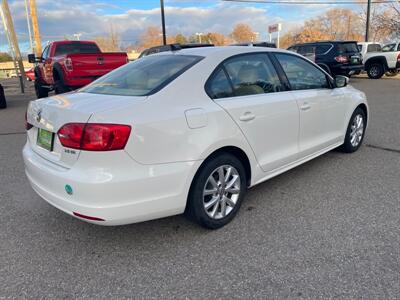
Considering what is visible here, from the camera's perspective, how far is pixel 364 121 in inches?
212

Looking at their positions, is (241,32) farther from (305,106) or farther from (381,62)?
(305,106)

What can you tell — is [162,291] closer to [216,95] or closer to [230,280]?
[230,280]

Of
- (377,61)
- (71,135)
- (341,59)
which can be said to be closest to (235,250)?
(71,135)

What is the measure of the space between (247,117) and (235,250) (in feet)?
3.88

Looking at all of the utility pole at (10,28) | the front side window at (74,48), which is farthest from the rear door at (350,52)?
the utility pole at (10,28)

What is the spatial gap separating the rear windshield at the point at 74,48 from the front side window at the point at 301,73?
9373 mm

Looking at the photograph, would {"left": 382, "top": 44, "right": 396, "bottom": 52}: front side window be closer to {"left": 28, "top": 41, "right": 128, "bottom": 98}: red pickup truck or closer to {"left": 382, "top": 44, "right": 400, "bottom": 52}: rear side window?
{"left": 382, "top": 44, "right": 400, "bottom": 52}: rear side window

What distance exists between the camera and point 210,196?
3080 mm

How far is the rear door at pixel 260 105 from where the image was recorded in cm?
313

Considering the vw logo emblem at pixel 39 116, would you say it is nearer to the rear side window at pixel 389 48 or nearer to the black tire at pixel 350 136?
the black tire at pixel 350 136

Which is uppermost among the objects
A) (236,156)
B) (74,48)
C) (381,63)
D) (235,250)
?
(74,48)

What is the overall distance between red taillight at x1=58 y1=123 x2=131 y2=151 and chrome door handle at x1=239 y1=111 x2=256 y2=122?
3.70ft

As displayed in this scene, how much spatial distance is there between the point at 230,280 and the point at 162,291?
0.48 meters

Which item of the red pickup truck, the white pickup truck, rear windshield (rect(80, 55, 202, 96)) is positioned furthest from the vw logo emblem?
the white pickup truck
